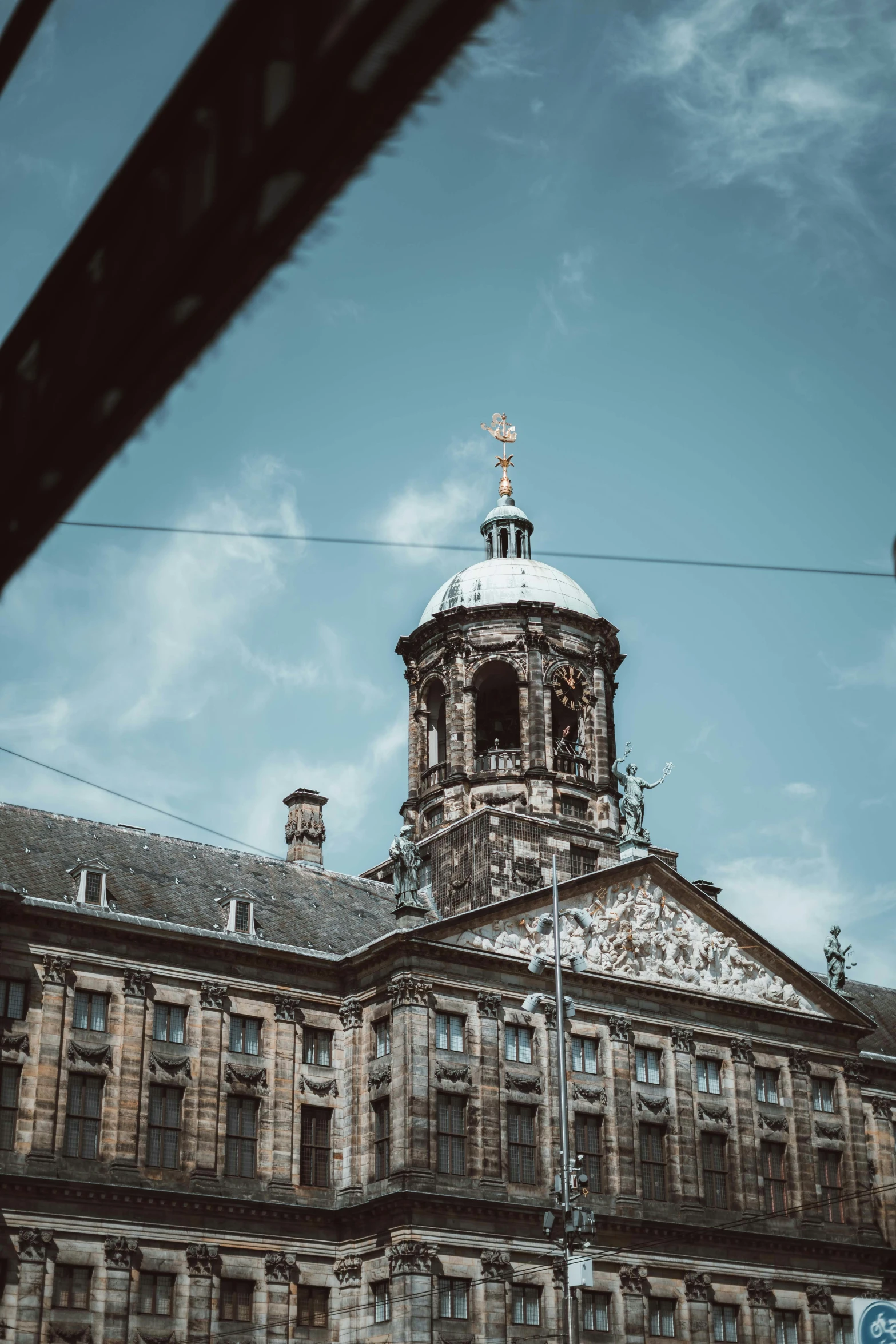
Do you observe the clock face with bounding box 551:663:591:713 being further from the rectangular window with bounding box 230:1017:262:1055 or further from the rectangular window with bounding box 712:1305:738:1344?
the rectangular window with bounding box 712:1305:738:1344

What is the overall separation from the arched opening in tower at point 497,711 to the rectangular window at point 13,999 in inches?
680

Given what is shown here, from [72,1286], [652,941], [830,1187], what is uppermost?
[652,941]

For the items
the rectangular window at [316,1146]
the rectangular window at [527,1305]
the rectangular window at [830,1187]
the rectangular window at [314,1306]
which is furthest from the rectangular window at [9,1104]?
the rectangular window at [830,1187]

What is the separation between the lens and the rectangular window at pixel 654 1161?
41.2 metres

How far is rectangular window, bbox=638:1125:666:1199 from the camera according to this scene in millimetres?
41219

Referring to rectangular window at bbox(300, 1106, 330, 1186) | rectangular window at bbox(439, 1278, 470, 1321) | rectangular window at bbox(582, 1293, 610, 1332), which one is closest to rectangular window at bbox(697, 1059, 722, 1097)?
rectangular window at bbox(582, 1293, 610, 1332)

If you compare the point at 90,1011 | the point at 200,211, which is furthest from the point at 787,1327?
the point at 200,211

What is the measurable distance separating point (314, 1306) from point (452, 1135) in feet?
16.4

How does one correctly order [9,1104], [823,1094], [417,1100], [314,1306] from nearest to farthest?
[9,1104] → [314,1306] → [417,1100] → [823,1094]

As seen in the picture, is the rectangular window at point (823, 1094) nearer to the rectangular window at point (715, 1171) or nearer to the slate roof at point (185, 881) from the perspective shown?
the rectangular window at point (715, 1171)

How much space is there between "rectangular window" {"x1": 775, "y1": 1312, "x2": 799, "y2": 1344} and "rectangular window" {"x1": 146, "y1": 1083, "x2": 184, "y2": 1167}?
16.1 m

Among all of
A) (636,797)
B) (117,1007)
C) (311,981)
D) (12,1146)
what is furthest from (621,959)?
(12,1146)

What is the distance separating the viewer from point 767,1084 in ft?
145

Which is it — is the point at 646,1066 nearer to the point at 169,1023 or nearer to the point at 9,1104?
the point at 169,1023
